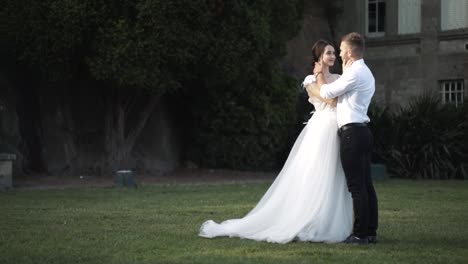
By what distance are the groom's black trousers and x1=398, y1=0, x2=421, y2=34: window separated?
20.6 metres

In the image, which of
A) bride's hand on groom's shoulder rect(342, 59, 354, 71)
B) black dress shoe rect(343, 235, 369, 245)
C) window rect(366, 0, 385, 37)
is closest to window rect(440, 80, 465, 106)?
window rect(366, 0, 385, 37)

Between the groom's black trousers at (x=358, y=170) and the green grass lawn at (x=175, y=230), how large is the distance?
24cm

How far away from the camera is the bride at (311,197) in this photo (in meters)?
7.86

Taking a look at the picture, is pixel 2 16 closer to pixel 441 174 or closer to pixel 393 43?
pixel 441 174

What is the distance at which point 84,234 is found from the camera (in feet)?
27.3

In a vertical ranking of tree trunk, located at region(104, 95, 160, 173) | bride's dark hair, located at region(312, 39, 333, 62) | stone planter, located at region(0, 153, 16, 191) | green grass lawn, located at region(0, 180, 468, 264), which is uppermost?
bride's dark hair, located at region(312, 39, 333, 62)

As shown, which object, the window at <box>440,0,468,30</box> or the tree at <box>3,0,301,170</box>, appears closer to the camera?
the tree at <box>3,0,301,170</box>

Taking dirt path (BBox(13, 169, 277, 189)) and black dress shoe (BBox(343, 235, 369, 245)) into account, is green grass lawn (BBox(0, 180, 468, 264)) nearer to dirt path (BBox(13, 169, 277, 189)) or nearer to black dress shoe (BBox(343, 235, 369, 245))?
black dress shoe (BBox(343, 235, 369, 245))

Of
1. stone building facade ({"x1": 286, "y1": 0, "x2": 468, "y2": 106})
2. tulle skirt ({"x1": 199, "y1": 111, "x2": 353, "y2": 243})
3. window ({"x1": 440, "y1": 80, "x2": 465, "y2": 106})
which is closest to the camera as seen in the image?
tulle skirt ({"x1": 199, "y1": 111, "x2": 353, "y2": 243})

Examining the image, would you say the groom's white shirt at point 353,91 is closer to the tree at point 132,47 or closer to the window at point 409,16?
the tree at point 132,47

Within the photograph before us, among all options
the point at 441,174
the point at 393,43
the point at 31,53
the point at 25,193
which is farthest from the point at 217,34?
the point at 393,43

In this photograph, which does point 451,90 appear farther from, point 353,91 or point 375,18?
point 353,91

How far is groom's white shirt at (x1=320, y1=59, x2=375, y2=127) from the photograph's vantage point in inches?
306

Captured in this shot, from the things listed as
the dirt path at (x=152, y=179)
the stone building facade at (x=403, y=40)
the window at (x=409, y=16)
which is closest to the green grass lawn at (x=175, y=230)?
the dirt path at (x=152, y=179)
